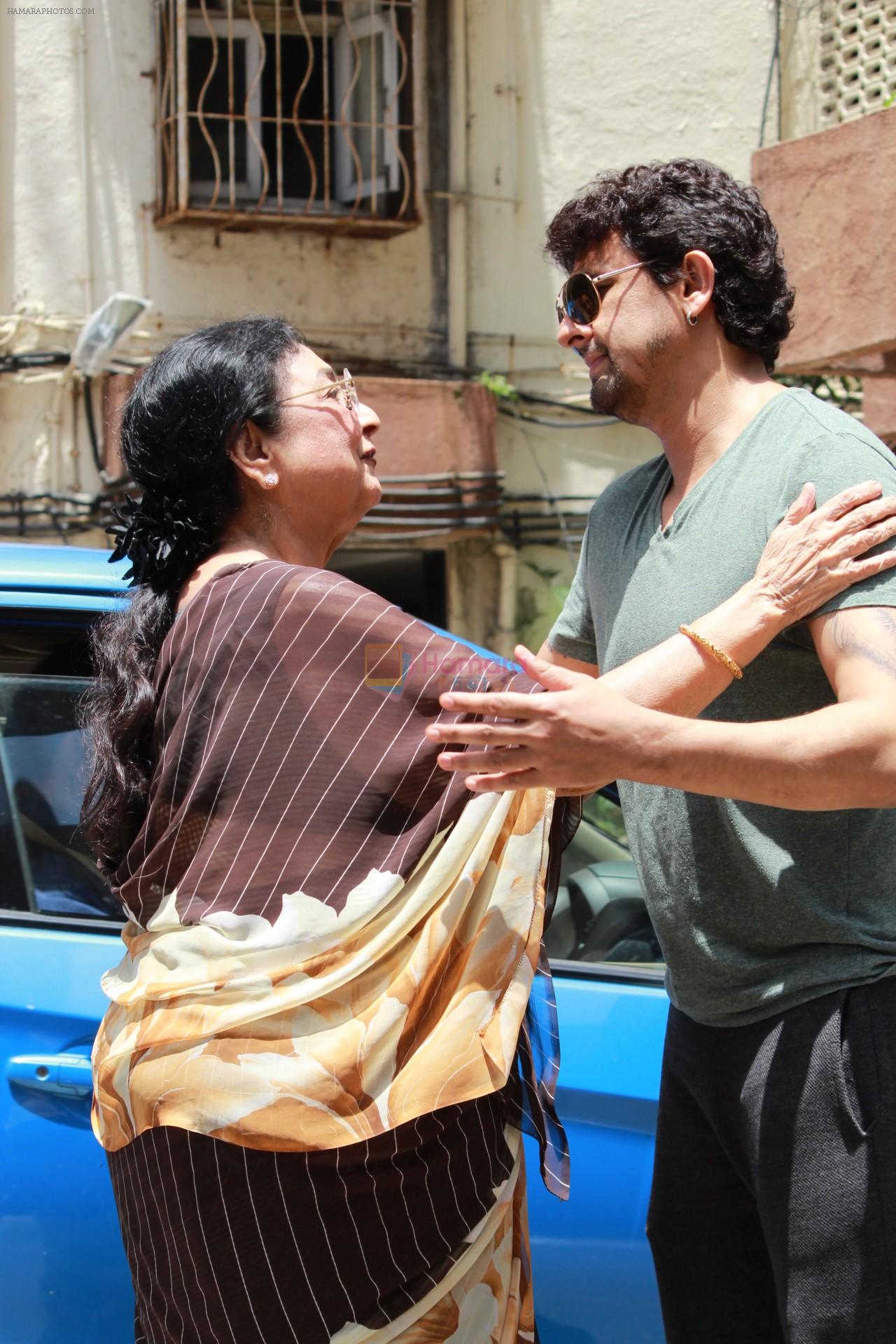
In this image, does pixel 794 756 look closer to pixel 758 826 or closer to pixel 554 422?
pixel 758 826

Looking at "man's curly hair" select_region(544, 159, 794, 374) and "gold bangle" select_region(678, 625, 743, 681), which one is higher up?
"man's curly hair" select_region(544, 159, 794, 374)

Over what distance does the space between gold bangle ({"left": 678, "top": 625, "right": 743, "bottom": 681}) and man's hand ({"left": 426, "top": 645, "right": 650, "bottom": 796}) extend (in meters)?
0.18

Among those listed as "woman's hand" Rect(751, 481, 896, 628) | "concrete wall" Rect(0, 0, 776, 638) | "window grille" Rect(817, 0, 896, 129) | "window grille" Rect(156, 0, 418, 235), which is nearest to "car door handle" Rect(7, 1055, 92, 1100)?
"woman's hand" Rect(751, 481, 896, 628)

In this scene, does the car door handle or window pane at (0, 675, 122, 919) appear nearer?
the car door handle

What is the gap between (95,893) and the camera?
2.43 metres

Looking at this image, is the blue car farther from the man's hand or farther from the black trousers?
the man's hand

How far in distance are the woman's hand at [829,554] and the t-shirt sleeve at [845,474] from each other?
0.5 inches

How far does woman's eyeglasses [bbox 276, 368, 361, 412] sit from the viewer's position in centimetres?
193

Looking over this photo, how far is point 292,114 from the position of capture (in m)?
7.36

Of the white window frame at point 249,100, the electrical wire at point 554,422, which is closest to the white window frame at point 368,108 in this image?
the white window frame at point 249,100

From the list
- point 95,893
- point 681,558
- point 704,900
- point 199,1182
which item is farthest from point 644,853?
point 95,893

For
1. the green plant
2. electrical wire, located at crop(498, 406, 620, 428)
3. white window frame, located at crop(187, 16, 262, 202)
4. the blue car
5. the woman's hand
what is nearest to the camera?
the woman's hand

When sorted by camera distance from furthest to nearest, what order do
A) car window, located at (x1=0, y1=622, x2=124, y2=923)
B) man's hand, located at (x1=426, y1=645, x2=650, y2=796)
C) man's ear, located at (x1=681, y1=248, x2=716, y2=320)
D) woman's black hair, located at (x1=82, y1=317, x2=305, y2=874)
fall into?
car window, located at (x1=0, y1=622, x2=124, y2=923) < man's ear, located at (x1=681, y1=248, x2=716, y2=320) < woman's black hair, located at (x1=82, y1=317, x2=305, y2=874) < man's hand, located at (x1=426, y1=645, x2=650, y2=796)

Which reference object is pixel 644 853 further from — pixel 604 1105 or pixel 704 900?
pixel 604 1105
